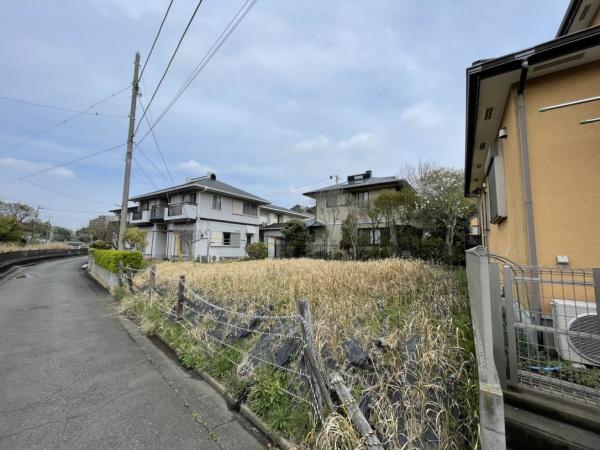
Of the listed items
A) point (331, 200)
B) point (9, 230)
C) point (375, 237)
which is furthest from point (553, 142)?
point (9, 230)

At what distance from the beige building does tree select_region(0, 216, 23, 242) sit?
28928mm

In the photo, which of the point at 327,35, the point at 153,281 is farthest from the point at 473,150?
the point at 153,281

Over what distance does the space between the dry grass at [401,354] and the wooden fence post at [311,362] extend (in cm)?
24

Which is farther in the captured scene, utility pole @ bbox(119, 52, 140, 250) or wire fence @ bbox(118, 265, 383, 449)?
utility pole @ bbox(119, 52, 140, 250)

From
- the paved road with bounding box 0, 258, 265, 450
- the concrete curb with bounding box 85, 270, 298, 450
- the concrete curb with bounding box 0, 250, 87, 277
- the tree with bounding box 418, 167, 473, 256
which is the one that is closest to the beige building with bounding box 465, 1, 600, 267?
the concrete curb with bounding box 85, 270, 298, 450

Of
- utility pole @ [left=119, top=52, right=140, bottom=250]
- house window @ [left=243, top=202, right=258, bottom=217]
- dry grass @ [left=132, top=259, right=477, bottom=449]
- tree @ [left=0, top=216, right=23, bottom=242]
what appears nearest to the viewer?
dry grass @ [left=132, top=259, right=477, bottom=449]

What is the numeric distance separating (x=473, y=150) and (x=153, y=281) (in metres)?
8.29

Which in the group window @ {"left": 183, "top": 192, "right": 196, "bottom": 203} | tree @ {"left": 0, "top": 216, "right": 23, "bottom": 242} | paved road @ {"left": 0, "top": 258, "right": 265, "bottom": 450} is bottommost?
paved road @ {"left": 0, "top": 258, "right": 265, "bottom": 450}

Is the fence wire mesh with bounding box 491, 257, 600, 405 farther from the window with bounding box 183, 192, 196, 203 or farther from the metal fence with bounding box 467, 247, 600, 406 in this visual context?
the window with bounding box 183, 192, 196, 203

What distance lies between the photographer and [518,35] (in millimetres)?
5324

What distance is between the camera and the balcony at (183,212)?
61.7ft

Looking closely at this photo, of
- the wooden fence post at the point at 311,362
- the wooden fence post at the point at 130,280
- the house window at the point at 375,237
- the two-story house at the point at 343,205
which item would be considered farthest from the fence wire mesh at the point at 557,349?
the two-story house at the point at 343,205

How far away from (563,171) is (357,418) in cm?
366

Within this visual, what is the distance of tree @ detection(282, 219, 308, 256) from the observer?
18.6 meters
